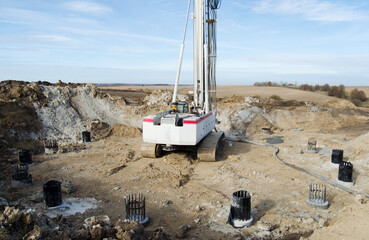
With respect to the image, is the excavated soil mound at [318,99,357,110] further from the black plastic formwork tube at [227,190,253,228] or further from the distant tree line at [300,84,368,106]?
the black plastic formwork tube at [227,190,253,228]

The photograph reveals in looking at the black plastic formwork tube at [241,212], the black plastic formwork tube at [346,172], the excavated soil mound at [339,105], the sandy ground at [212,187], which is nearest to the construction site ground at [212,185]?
the sandy ground at [212,187]

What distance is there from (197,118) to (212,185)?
2480 mm

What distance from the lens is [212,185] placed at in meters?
8.45

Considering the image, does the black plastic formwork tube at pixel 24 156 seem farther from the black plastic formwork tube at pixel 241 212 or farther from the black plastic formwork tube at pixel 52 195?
the black plastic formwork tube at pixel 241 212

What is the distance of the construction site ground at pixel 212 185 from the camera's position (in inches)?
227

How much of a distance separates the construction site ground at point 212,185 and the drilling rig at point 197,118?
498 millimetres

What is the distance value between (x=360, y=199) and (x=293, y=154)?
5.87 m

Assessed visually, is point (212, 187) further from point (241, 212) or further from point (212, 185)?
point (241, 212)

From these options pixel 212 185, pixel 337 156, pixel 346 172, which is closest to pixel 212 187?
pixel 212 185

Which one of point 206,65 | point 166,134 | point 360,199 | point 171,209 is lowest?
point 171,209

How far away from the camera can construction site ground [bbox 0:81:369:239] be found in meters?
5.76

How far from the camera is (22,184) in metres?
8.22

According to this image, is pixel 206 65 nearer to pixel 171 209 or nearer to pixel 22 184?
pixel 171 209

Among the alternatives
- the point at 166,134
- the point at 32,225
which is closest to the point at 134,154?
the point at 166,134
